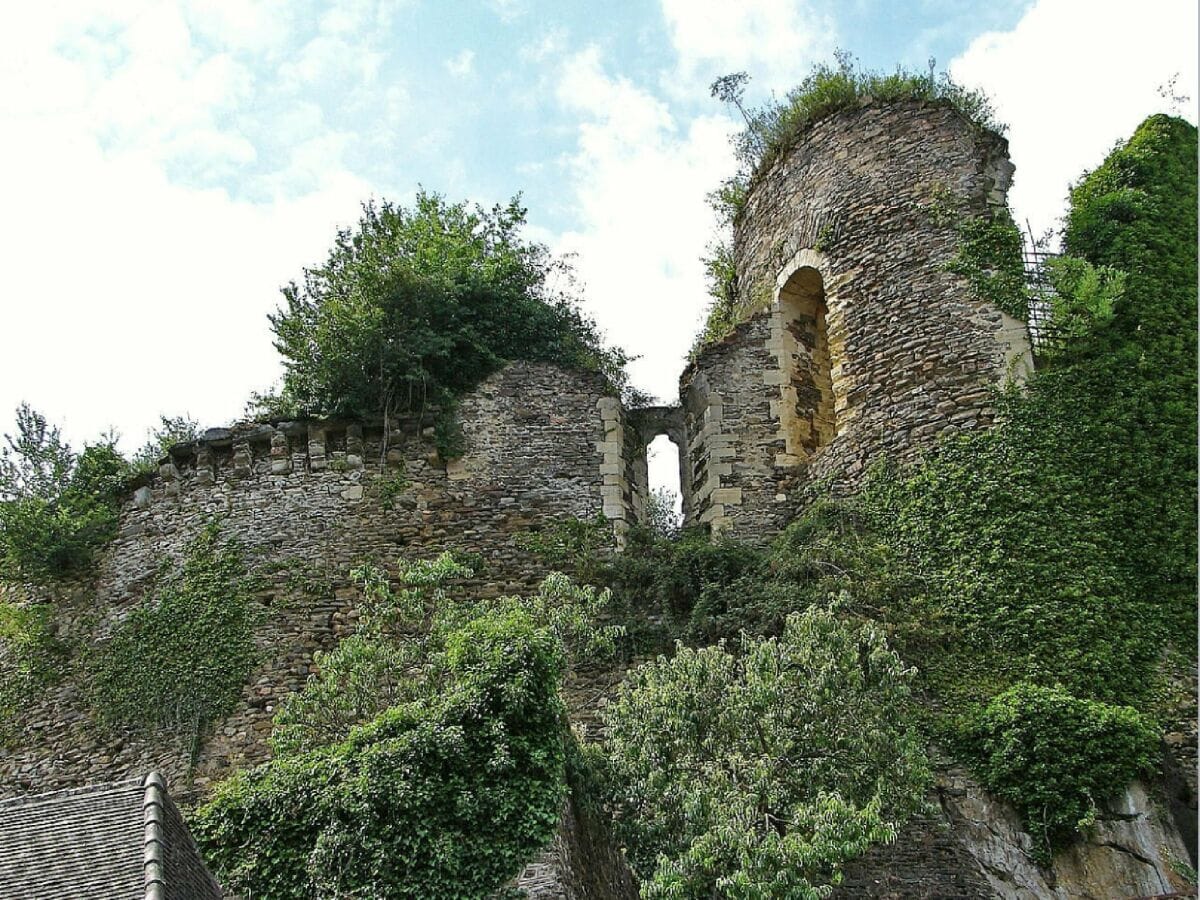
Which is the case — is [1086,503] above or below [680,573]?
above

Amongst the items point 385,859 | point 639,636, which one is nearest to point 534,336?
point 639,636

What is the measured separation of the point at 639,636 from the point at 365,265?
5648 millimetres

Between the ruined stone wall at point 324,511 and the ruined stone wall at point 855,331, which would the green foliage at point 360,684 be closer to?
the ruined stone wall at point 324,511

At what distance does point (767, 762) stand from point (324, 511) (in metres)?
7.11

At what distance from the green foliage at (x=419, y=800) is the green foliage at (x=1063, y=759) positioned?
396 centimetres

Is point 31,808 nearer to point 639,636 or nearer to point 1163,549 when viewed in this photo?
point 639,636

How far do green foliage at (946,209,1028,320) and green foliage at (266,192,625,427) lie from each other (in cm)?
445

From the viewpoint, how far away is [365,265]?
1587 centimetres

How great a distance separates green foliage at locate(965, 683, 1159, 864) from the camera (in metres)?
11.1

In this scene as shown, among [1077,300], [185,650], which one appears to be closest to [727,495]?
[1077,300]

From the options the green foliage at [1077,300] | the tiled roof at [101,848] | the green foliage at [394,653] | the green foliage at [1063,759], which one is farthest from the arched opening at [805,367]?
the tiled roof at [101,848]

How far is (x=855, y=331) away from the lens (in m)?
15.0

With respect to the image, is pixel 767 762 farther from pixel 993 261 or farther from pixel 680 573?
pixel 993 261

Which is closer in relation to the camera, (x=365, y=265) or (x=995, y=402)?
(x=995, y=402)
